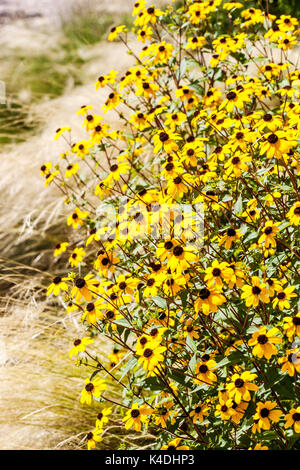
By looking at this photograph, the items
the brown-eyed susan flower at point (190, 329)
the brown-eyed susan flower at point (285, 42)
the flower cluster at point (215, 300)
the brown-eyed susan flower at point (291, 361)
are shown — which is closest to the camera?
the brown-eyed susan flower at point (291, 361)

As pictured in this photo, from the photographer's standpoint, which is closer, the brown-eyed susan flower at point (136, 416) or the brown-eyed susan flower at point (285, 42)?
the brown-eyed susan flower at point (136, 416)

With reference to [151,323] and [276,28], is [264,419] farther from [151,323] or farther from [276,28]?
[276,28]

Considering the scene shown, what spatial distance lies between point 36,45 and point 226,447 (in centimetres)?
648

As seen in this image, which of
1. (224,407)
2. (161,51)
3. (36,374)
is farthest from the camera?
(36,374)

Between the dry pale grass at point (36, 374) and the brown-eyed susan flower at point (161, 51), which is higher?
the brown-eyed susan flower at point (161, 51)

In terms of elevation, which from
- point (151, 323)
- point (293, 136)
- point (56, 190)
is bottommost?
point (151, 323)

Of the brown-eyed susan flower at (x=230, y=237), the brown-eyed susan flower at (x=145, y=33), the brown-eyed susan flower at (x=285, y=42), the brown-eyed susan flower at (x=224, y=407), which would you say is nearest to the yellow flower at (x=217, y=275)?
the brown-eyed susan flower at (x=230, y=237)

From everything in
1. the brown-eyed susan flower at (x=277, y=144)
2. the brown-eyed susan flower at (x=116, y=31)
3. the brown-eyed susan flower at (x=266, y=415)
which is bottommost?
the brown-eyed susan flower at (x=266, y=415)

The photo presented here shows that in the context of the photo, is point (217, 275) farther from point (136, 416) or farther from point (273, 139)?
point (136, 416)

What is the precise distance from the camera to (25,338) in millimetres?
3066

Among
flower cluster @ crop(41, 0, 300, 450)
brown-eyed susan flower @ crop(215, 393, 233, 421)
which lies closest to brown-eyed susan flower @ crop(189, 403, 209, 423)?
flower cluster @ crop(41, 0, 300, 450)

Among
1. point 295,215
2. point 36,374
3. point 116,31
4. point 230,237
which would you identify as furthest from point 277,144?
point 36,374

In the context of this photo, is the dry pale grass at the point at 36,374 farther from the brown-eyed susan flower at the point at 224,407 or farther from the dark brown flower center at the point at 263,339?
the dark brown flower center at the point at 263,339
